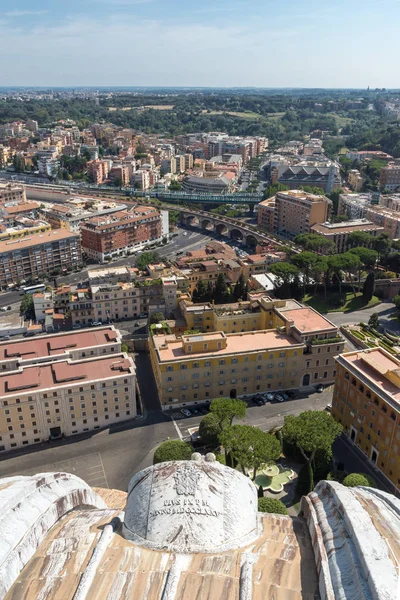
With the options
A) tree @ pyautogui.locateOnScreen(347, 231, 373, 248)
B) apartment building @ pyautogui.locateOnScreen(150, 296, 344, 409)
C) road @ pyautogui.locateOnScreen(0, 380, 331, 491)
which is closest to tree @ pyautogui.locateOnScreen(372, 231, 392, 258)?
tree @ pyautogui.locateOnScreen(347, 231, 373, 248)

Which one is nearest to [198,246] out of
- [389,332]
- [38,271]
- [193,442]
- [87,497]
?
[38,271]

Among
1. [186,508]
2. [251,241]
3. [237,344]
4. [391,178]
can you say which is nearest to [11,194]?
[251,241]

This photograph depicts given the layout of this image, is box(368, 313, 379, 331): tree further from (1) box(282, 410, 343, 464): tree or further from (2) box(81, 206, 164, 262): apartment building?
(2) box(81, 206, 164, 262): apartment building

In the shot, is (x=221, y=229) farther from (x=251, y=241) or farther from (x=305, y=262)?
(x=305, y=262)

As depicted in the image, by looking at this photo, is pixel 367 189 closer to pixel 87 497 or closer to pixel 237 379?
pixel 237 379

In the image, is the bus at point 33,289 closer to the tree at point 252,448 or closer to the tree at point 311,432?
the tree at point 252,448
